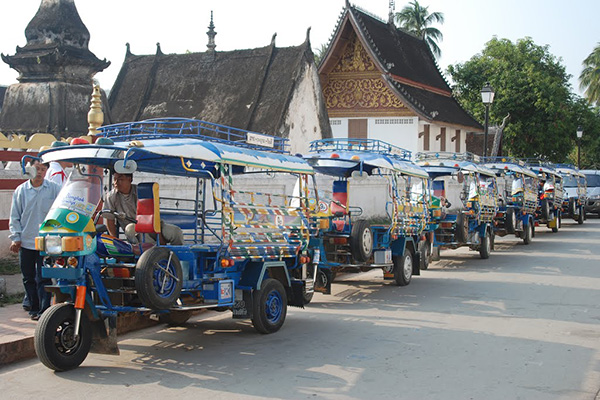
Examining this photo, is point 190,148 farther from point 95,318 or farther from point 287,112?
point 287,112

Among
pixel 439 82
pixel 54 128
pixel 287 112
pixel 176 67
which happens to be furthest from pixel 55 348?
pixel 439 82

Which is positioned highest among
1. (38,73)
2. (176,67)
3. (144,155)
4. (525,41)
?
(525,41)

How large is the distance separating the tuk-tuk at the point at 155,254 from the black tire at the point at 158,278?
0.01 m

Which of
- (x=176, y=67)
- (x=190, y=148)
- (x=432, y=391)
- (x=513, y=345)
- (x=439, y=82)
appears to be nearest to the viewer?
(x=432, y=391)

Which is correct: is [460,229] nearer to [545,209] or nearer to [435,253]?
[435,253]

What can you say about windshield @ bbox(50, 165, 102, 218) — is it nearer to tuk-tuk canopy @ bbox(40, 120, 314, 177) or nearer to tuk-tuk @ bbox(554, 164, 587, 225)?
tuk-tuk canopy @ bbox(40, 120, 314, 177)

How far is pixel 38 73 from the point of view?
60.4 feet

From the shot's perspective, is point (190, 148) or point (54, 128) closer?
point (190, 148)

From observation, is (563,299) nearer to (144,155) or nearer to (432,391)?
(432,391)

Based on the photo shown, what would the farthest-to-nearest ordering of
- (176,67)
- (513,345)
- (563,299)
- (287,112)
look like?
(176,67) < (287,112) < (563,299) < (513,345)

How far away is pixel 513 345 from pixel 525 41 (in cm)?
4463

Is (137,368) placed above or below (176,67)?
below

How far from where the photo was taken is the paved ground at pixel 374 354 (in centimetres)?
639

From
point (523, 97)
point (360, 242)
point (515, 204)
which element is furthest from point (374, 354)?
point (523, 97)
